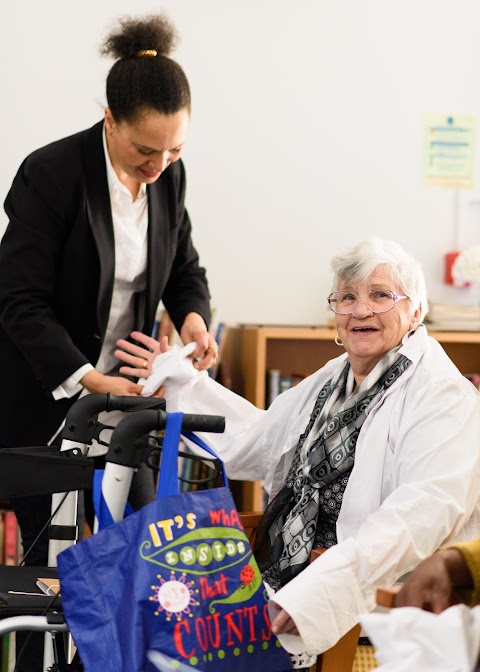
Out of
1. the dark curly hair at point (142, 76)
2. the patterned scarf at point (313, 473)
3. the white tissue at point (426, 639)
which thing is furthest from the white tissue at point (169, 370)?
the white tissue at point (426, 639)

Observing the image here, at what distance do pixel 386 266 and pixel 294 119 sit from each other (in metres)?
1.51

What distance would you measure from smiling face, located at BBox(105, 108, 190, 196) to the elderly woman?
393mm

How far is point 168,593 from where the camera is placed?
51.8 inches

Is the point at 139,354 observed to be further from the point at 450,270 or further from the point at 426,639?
the point at 450,270

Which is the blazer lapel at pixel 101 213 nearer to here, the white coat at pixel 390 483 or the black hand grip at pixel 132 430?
the white coat at pixel 390 483

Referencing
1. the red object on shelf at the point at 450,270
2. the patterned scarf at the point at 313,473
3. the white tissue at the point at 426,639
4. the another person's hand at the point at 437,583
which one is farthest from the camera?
the red object on shelf at the point at 450,270

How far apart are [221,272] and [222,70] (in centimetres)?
69

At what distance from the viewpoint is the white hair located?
6.15 feet

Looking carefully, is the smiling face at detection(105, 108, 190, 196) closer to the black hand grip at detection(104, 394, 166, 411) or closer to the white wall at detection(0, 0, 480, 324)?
the black hand grip at detection(104, 394, 166, 411)

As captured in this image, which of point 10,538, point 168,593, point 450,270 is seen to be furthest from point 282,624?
point 450,270

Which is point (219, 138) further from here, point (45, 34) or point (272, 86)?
point (45, 34)

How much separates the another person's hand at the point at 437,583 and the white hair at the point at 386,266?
0.78m

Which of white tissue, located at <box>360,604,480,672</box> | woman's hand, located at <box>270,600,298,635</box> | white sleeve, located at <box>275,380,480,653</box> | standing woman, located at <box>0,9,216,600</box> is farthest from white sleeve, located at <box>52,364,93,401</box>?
white tissue, located at <box>360,604,480,672</box>

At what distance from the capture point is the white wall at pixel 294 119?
3111mm
